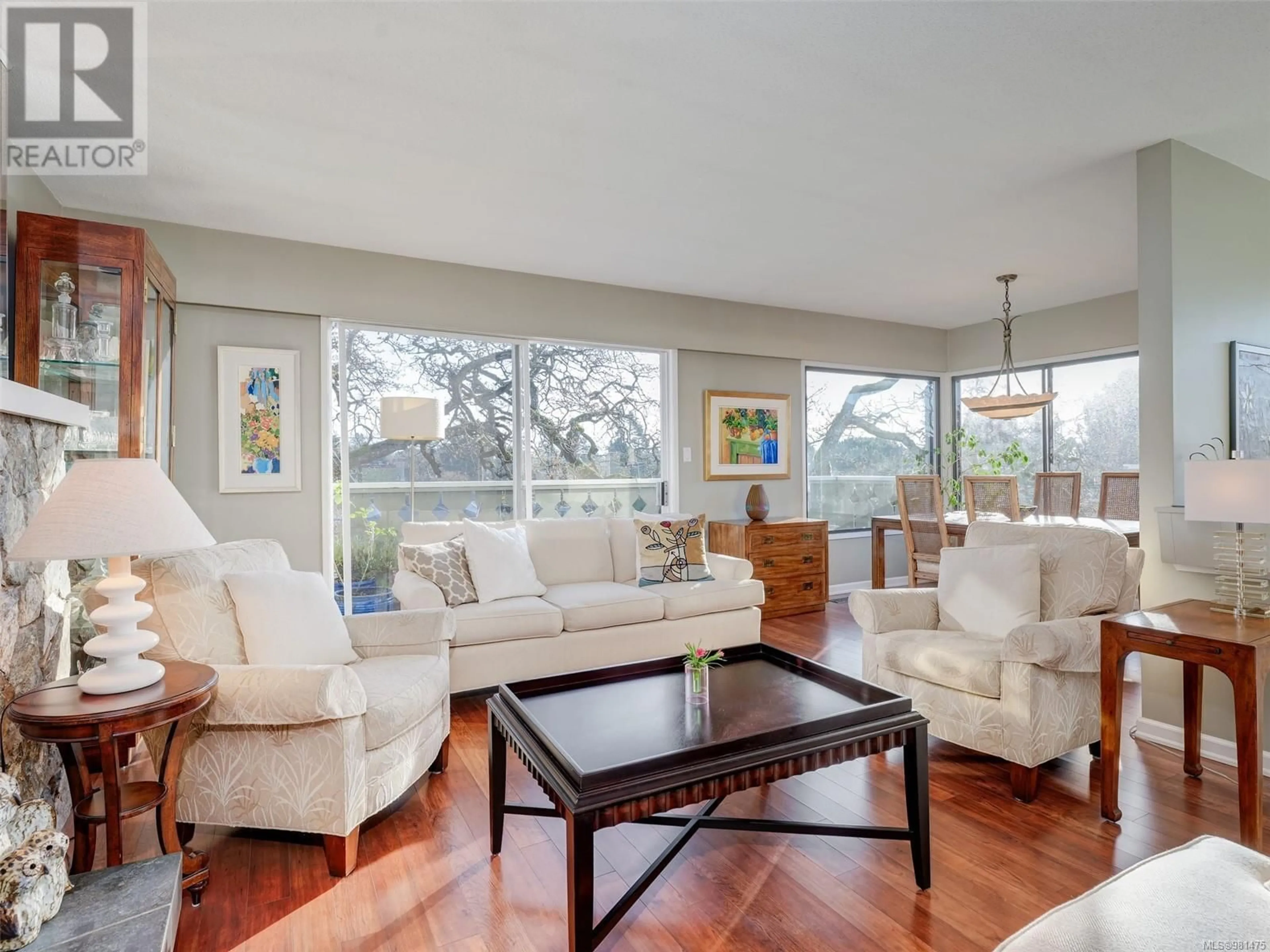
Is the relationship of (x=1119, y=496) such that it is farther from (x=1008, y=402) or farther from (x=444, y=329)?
(x=444, y=329)

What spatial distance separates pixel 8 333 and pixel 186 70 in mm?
1283

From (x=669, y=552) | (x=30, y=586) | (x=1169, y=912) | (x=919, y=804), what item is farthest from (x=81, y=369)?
(x=1169, y=912)

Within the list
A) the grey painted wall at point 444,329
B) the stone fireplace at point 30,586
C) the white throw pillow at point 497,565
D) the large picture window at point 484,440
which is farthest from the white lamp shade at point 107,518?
the large picture window at point 484,440

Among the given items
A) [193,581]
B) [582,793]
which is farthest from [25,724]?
[582,793]

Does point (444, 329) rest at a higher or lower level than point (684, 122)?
lower

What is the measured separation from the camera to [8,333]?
2576mm

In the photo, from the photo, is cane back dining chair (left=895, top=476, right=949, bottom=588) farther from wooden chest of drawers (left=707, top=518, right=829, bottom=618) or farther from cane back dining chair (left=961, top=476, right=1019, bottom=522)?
wooden chest of drawers (left=707, top=518, right=829, bottom=618)

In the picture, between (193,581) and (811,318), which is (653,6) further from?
(811,318)

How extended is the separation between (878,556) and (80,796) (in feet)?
16.7

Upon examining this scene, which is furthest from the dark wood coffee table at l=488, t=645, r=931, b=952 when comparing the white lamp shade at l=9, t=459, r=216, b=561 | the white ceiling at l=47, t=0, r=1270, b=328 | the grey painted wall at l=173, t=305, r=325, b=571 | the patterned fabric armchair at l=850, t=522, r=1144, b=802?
the grey painted wall at l=173, t=305, r=325, b=571

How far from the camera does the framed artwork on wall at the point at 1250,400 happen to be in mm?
3068

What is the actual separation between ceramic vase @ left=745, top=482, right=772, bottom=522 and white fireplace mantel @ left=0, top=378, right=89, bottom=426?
430cm

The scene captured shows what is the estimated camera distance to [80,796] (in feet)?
5.71

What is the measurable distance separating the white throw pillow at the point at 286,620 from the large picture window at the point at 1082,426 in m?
5.01
